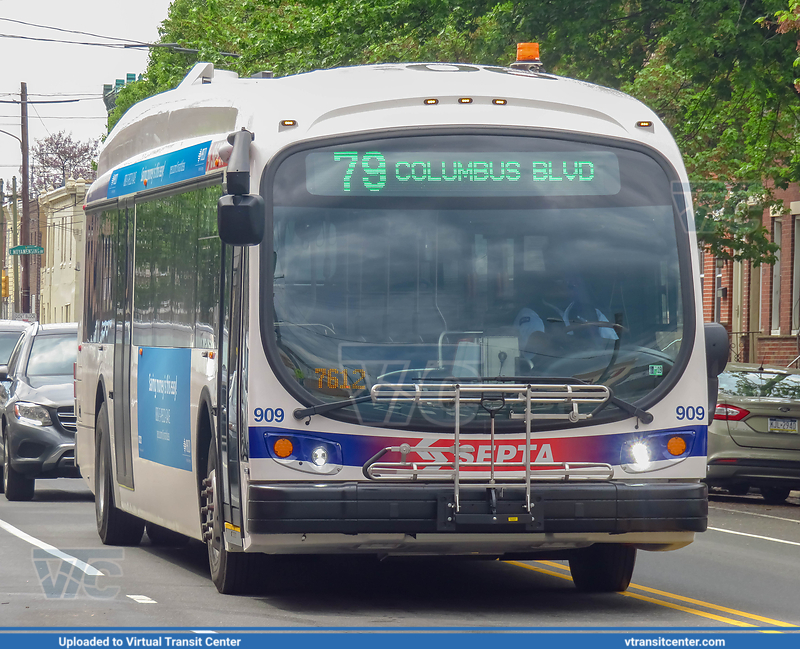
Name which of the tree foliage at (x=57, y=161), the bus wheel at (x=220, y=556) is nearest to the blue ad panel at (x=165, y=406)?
the bus wheel at (x=220, y=556)

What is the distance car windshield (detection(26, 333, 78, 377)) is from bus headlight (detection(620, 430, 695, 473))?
10.9m

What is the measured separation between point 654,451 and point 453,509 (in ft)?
3.83

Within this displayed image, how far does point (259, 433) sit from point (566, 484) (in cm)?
163

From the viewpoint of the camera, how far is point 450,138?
31.4 feet

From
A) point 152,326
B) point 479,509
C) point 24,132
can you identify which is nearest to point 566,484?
point 479,509

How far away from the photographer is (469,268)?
30.7 ft

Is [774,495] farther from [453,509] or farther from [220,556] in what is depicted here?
[453,509]

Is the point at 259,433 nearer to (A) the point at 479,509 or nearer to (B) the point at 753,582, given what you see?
(A) the point at 479,509

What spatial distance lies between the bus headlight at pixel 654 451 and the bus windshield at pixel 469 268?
25cm

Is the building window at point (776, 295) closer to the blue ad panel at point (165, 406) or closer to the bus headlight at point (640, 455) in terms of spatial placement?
the blue ad panel at point (165, 406)

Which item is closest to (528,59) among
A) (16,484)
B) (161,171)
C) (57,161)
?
(161,171)

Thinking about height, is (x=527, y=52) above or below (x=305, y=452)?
above

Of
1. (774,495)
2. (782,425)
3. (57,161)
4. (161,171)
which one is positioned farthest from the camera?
(57,161)

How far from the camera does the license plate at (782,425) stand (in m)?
18.9
